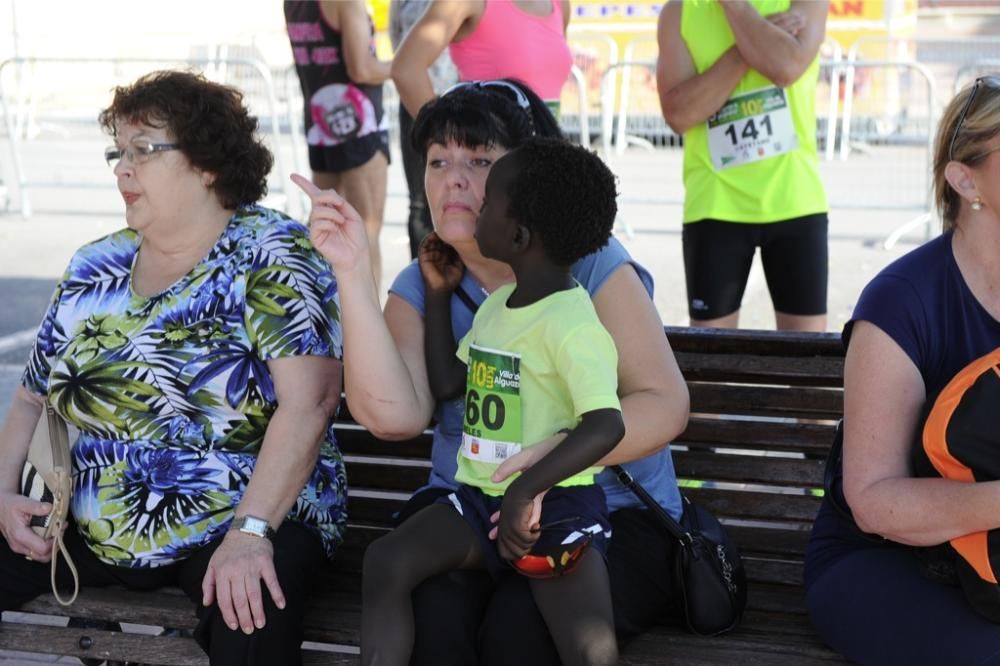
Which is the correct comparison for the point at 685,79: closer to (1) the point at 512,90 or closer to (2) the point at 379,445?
(1) the point at 512,90

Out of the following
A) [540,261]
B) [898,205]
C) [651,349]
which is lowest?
[898,205]

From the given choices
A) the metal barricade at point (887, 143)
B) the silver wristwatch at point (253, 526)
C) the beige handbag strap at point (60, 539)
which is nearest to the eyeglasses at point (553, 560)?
the silver wristwatch at point (253, 526)

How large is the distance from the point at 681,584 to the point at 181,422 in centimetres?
116

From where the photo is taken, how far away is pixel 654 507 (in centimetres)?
288

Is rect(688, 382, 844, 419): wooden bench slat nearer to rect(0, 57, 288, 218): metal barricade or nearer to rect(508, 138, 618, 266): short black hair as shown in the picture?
rect(508, 138, 618, 266): short black hair

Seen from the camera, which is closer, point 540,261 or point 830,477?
point 540,261

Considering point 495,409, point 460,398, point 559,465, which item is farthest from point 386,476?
point 559,465

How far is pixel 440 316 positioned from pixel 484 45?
85.6 inches

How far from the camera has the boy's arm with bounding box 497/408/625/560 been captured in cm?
248

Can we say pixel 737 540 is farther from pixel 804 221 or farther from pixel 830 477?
pixel 804 221

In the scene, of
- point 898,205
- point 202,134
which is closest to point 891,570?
point 202,134

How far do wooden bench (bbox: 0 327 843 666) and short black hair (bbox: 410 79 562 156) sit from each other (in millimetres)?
877

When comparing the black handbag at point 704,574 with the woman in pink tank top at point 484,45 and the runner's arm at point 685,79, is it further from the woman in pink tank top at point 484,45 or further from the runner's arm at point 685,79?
the woman in pink tank top at point 484,45

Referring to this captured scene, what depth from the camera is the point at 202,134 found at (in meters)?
3.23
